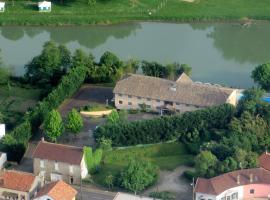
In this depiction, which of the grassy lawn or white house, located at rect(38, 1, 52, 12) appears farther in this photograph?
white house, located at rect(38, 1, 52, 12)

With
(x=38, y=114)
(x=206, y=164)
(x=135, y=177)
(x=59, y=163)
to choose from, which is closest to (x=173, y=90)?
(x=38, y=114)

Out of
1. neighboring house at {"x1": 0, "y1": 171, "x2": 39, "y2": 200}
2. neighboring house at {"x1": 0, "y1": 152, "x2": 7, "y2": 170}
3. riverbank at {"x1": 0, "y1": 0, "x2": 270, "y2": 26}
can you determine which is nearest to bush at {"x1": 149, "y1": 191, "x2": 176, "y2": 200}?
neighboring house at {"x1": 0, "y1": 171, "x2": 39, "y2": 200}

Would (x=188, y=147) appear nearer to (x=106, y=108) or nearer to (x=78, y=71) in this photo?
(x=106, y=108)

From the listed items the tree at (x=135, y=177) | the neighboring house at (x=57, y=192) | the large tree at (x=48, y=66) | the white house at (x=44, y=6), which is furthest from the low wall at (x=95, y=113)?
the white house at (x=44, y=6)

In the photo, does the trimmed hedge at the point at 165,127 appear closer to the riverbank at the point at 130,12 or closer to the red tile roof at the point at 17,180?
the red tile roof at the point at 17,180

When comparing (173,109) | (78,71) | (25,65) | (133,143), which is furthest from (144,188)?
(25,65)

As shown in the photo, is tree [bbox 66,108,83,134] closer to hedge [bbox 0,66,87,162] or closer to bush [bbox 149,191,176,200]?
hedge [bbox 0,66,87,162]
